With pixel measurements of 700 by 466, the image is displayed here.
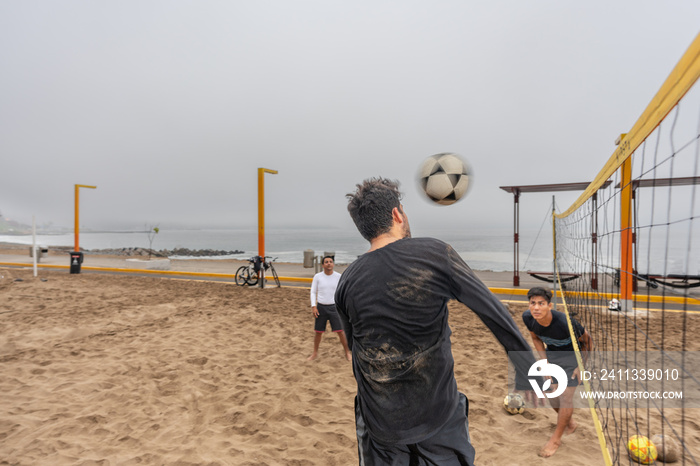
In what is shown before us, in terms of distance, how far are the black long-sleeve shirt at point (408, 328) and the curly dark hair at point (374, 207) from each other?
4.3 inches

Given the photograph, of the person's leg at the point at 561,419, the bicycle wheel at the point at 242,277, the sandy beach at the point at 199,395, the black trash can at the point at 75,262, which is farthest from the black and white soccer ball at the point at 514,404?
the black trash can at the point at 75,262

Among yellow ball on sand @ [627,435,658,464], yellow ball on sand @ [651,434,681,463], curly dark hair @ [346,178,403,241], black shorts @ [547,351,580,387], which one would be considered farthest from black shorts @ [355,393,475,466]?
yellow ball on sand @ [651,434,681,463]

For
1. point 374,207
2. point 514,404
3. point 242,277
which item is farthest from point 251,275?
point 374,207

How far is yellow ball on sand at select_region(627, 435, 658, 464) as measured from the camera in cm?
268

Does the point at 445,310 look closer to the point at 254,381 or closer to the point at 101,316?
the point at 254,381

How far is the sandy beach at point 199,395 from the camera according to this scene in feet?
9.57

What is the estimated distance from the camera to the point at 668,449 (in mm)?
2760

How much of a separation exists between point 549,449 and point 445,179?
98.9 inches

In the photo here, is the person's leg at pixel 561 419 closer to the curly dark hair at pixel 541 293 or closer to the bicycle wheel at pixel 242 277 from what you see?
the curly dark hair at pixel 541 293

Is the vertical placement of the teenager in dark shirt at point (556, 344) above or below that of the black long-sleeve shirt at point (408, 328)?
below

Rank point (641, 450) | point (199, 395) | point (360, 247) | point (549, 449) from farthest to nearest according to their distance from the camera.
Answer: point (360, 247) < point (199, 395) < point (549, 449) < point (641, 450)

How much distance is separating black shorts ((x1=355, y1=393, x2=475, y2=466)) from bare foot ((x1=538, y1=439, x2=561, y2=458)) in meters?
1.98

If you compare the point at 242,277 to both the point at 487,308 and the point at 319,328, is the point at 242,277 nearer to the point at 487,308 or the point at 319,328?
the point at 319,328

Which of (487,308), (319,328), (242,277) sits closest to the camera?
(487,308)
